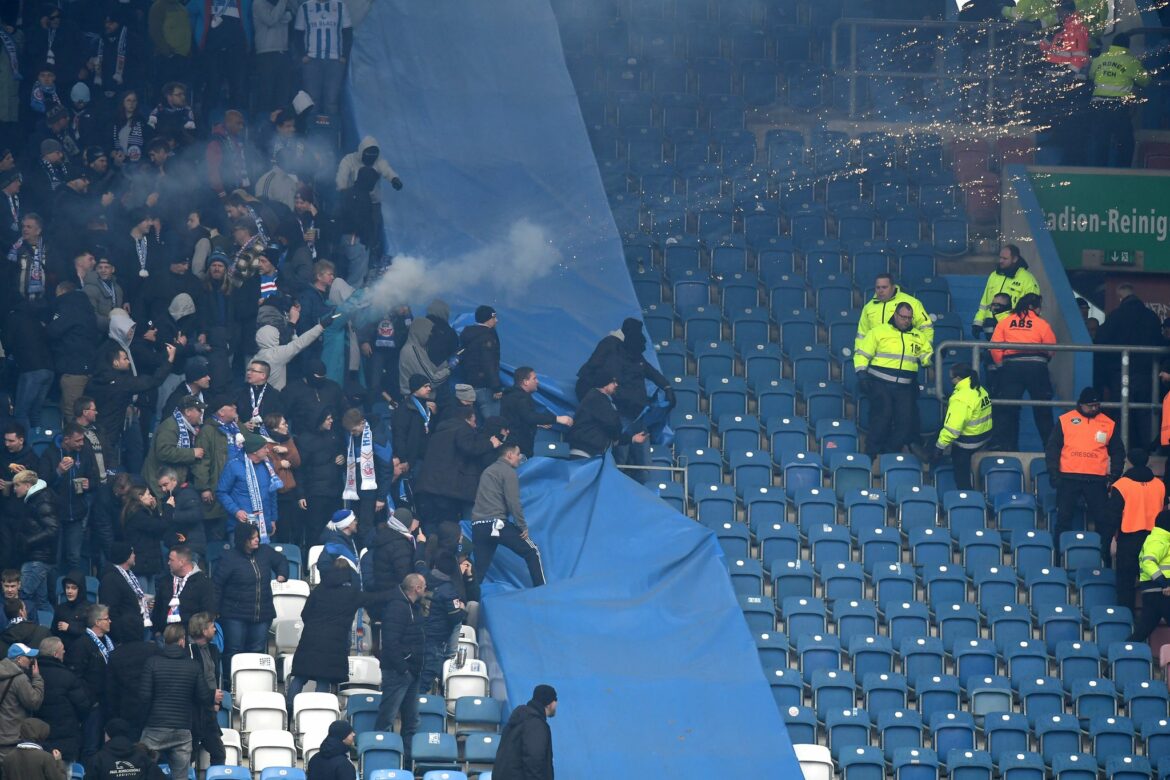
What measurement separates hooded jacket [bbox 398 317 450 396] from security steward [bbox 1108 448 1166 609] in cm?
581

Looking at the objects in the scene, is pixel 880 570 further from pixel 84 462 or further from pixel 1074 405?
pixel 84 462

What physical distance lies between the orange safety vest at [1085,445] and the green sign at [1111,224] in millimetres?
3867

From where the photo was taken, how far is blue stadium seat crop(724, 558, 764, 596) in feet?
59.0

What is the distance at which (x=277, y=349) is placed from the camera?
18.1 metres

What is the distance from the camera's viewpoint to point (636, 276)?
21.6 metres

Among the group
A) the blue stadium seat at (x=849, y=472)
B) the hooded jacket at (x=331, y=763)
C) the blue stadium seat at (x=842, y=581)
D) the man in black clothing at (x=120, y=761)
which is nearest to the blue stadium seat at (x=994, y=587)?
the blue stadium seat at (x=842, y=581)

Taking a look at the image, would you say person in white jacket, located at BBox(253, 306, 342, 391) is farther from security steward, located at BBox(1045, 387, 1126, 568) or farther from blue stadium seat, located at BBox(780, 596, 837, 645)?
security steward, located at BBox(1045, 387, 1126, 568)

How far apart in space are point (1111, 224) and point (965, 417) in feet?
14.0

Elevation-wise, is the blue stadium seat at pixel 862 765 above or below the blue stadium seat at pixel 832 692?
below

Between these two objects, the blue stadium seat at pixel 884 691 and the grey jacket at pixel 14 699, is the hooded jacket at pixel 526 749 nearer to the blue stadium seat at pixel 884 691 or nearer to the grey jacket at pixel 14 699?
the grey jacket at pixel 14 699

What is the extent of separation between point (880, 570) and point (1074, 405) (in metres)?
2.83

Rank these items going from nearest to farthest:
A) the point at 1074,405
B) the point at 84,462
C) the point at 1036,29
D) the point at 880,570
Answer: the point at 84,462 < the point at 880,570 < the point at 1074,405 < the point at 1036,29

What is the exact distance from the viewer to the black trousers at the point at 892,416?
1959 centimetres

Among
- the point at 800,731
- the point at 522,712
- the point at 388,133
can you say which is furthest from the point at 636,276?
the point at 522,712
